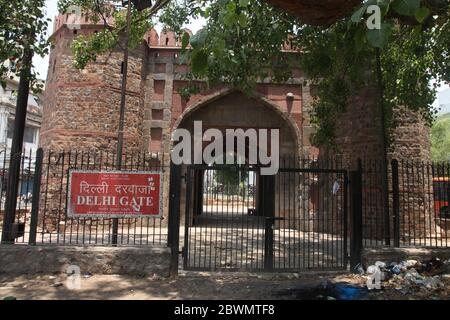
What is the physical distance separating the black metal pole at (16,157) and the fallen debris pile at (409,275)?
627cm

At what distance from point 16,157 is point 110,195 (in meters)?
1.88

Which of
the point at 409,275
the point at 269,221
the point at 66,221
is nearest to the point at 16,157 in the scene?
the point at 66,221

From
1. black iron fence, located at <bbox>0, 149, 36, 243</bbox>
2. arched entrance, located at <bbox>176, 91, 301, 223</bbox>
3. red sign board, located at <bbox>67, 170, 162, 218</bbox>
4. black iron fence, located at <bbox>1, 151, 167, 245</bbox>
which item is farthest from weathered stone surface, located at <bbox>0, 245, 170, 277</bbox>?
arched entrance, located at <bbox>176, 91, 301, 223</bbox>

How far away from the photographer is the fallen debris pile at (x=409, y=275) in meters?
6.07

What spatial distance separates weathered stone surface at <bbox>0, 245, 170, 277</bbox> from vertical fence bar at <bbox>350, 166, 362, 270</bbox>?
3.46m

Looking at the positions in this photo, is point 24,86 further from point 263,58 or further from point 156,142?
point 156,142

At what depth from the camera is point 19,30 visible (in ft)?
20.8

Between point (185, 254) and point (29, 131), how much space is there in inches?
1276

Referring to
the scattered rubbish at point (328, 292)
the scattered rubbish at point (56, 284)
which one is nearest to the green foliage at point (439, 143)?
the scattered rubbish at point (328, 292)

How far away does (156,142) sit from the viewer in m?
14.5

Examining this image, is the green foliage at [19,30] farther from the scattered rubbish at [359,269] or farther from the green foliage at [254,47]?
the scattered rubbish at [359,269]

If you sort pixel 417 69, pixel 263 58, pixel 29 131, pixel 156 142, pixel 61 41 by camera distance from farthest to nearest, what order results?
pixel 29 131 → pixel 156 142 → pixel 61 41 → pixel 263 58 → pixel 417 69

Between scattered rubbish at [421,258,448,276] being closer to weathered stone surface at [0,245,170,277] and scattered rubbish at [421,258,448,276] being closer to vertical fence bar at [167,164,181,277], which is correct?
vertical fence bar at [167,164,181,277]
